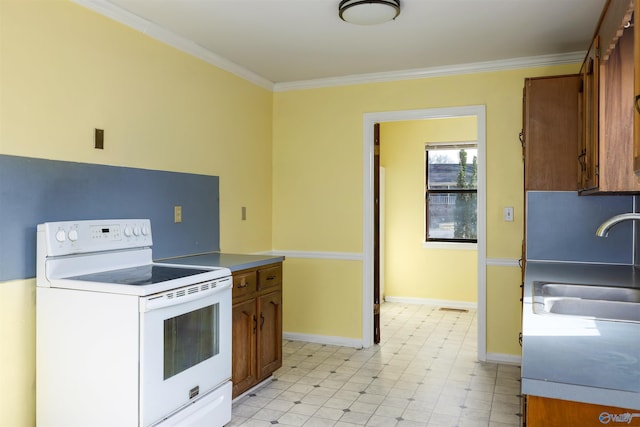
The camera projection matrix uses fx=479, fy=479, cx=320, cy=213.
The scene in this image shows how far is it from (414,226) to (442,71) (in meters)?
2.56

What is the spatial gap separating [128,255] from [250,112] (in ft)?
6.41

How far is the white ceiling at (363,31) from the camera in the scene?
2770 mm

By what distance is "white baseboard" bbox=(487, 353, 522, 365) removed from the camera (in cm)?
380

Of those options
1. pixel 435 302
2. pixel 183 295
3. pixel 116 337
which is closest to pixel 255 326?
pixel 183 295

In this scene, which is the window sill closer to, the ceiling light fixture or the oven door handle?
the ceiling light fixture

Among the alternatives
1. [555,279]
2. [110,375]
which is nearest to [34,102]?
[110,375]

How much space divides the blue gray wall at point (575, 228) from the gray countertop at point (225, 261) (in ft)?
5.76

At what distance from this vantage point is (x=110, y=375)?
2092mm

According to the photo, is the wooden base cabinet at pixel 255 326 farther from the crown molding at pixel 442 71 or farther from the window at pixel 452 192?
the window at pixel 452 192

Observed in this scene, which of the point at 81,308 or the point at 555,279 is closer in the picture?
the point at 81,308

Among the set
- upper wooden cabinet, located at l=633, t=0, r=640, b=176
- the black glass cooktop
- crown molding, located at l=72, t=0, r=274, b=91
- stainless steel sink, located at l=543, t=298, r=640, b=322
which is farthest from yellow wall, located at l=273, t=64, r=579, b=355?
upper wooden cabinet, located at l=633, t=0, r=640, b=176

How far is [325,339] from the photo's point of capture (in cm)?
443

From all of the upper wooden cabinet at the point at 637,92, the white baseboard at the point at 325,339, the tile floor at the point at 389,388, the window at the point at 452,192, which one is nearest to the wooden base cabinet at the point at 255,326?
the tile floor at the point at 389,388

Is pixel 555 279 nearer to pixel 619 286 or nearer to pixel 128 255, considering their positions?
pixel 619 286
